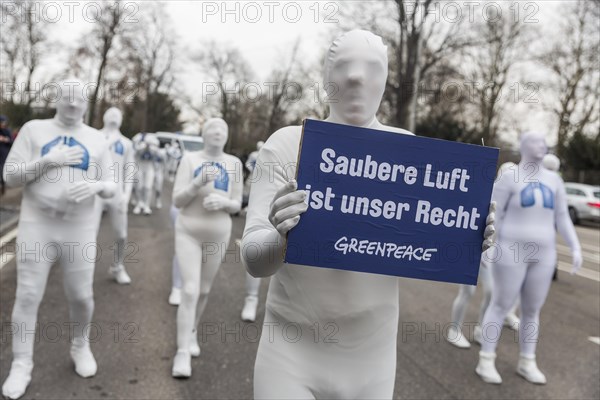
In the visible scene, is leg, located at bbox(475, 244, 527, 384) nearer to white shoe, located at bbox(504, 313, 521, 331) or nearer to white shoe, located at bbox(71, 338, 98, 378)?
white shoe, located at bbox(504, 313, 521, 331)

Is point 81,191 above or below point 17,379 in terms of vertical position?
above

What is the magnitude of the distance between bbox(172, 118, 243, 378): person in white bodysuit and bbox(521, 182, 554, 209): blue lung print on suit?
7.99 feet

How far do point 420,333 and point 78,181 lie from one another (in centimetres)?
366

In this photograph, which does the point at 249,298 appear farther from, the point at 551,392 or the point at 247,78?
the point at 247,78

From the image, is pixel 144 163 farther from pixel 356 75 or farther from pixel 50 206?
pixel 356 75

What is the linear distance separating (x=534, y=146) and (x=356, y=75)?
304cm

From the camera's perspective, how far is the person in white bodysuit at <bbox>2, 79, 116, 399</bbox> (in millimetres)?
3434

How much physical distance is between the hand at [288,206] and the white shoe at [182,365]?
2791 millimetres

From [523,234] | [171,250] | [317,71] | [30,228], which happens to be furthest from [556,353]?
[317,71]

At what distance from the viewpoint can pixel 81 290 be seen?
373 centimetres

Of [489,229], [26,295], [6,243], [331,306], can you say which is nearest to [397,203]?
[489,229]

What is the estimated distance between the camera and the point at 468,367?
14.9ft

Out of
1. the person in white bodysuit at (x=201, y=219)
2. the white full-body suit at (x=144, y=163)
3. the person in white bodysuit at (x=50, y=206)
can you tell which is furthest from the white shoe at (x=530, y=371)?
the white full-body suit at (x=144, y=163)

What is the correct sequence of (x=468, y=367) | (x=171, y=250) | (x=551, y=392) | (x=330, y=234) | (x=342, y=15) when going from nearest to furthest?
(x=330, y=234) → (x=551, y=392) → (x=468, y=367) → (x=171, y=250) → (x=342, y=15)
